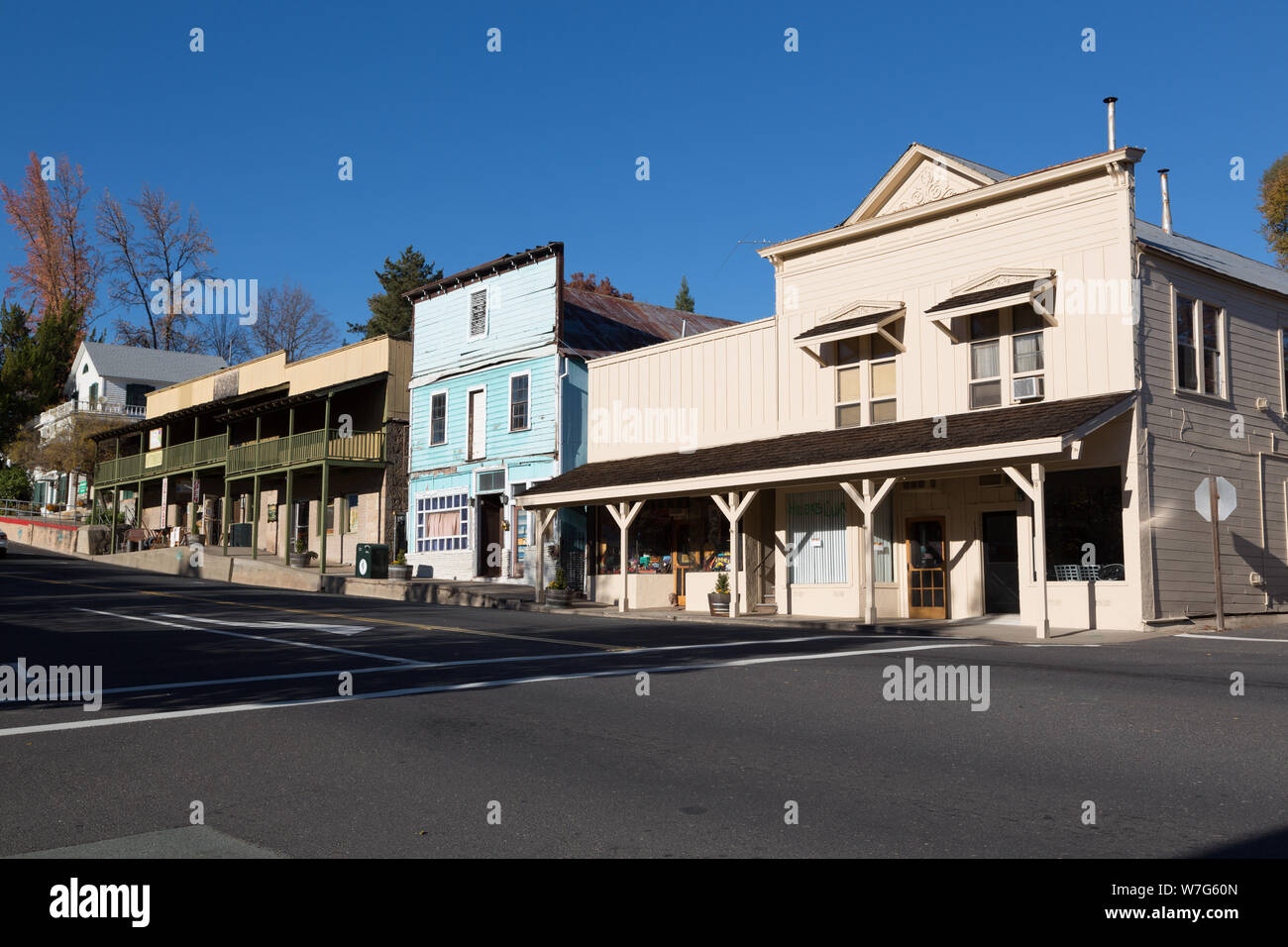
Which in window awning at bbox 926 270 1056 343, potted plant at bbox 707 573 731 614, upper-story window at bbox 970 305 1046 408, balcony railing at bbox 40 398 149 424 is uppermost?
balcony railing at bbox 40 398 149 424

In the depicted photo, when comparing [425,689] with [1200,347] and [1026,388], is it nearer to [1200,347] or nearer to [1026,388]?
[1026,388]

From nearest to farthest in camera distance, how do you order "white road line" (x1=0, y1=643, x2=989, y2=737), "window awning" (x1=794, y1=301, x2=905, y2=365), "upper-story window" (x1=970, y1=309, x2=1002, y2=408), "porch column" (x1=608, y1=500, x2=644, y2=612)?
"white road line" (x1=0, y1=643, x2=989, y2=737) < "upper-story window" (x1=970, y1=309, x2=1002, y2=408) < "window awning" (x1=794, y1=301, x2=905, y2=365) < "porch column" (x1=608, y1=500, x2=644, y2=612)

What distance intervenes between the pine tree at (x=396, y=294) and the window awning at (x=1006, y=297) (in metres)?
48.8

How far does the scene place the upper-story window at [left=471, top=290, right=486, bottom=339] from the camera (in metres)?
33.4

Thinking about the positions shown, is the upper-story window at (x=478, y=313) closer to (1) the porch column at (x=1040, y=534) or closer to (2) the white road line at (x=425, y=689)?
(1) the porch column at (x=1040, y=534)

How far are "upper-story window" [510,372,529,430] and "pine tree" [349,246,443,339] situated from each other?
35209mm

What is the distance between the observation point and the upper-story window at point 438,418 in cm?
3475

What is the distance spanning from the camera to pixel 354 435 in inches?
1449

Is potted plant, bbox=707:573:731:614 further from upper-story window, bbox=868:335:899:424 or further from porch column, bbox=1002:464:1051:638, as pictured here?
porch column, bbox=1002:464:1051:638

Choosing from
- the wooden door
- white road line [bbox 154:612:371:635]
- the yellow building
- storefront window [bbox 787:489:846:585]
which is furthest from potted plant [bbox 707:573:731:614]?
the yellow building

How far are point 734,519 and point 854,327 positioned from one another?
4614 mm

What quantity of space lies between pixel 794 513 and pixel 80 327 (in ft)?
204
